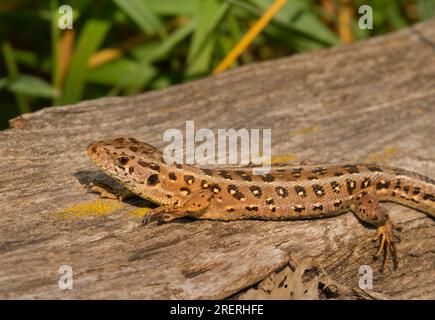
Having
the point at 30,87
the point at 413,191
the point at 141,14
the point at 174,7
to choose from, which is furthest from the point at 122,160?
the point at 174,7

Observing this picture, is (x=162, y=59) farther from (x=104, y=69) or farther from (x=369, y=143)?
(x=369, y=143)

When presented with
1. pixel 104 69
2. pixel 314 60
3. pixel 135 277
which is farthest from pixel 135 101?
pixel 135 277

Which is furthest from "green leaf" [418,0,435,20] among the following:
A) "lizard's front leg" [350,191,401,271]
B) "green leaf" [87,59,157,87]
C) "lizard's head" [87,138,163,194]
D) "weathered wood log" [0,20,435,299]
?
"lizard's head" [87,138,163,194]

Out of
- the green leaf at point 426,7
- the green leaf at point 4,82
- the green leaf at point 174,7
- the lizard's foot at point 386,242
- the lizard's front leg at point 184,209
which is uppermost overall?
the green leaf at point 426,7

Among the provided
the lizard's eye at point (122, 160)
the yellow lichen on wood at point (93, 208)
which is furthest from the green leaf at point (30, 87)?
the lizard's eye at point (122, 160)

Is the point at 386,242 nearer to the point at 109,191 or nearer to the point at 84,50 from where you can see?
the point at 109,191

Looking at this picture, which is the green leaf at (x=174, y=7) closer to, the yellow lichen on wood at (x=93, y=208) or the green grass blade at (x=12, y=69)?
the green grass blade at (x=12, y=69)
